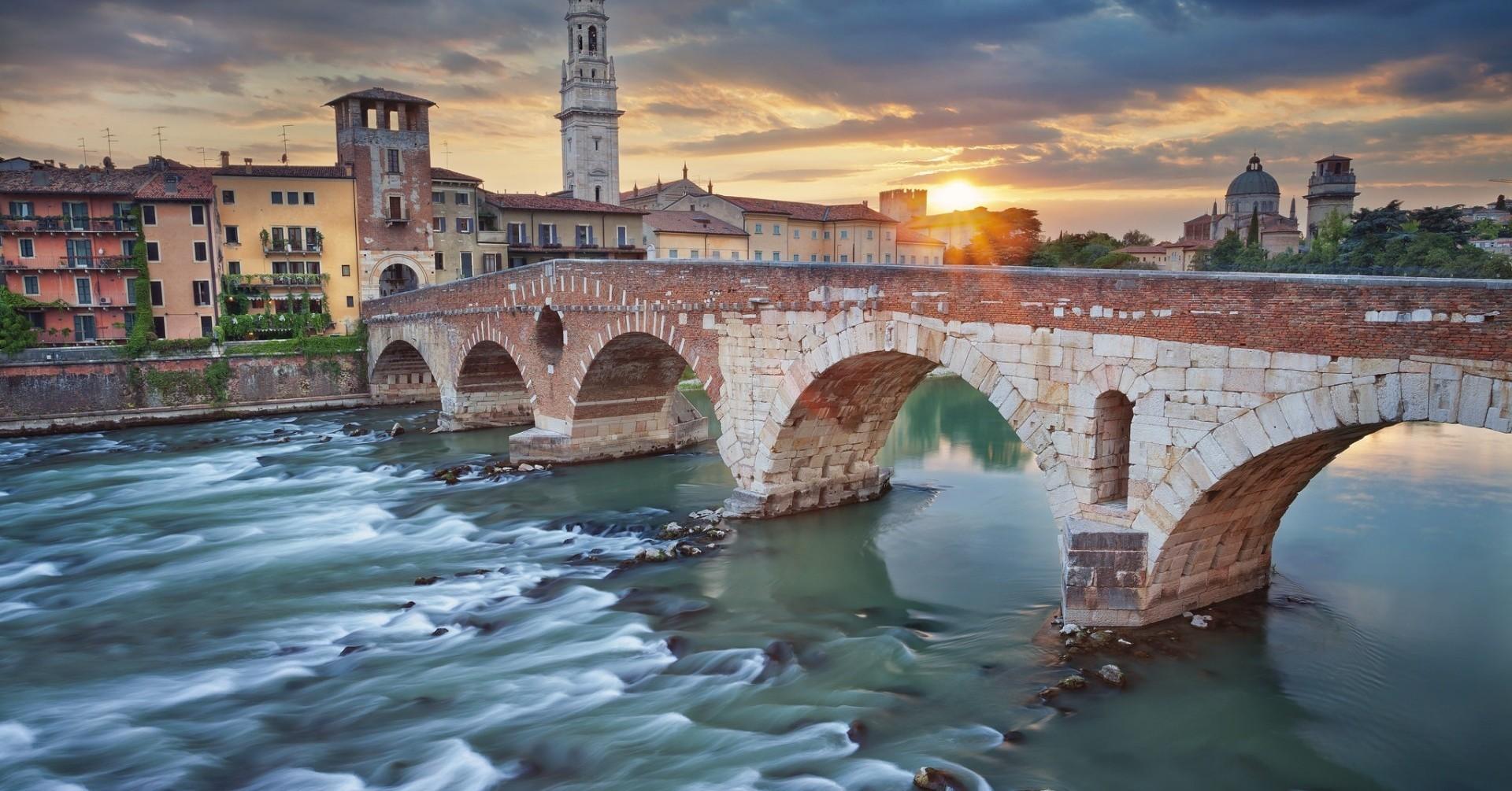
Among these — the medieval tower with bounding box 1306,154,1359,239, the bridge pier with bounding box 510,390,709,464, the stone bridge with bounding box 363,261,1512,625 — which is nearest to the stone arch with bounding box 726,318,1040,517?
the stone bridge with bounding box 363,261,1512,625

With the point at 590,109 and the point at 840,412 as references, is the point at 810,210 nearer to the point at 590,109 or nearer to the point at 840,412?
the point at 590,109

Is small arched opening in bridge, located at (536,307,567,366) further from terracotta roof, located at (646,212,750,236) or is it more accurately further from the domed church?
the domed church

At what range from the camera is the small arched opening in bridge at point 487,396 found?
2712 centimetres

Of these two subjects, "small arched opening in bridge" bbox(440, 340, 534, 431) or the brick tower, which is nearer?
"small arched opening in bridge" bbox(440, 340, 534, 431)

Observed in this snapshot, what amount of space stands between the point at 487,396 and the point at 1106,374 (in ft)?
68.8

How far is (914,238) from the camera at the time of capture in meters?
57.8

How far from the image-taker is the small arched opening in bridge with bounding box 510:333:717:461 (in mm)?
21219

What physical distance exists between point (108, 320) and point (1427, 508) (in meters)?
39.0

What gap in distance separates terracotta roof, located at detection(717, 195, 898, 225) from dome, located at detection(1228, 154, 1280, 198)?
1582 inches

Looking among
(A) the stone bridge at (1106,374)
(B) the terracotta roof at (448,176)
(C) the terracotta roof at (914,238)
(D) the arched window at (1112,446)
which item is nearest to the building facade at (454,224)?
(B) the terracotta roof at (448,176)

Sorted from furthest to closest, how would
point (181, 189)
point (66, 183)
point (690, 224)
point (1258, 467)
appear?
point (690, 224), point (181, 189), point (66, 183), point (1258, 467)

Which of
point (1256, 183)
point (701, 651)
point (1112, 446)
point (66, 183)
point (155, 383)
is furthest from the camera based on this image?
point (1256, 183)

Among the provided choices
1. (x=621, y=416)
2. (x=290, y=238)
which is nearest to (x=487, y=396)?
(x=621, y=416)

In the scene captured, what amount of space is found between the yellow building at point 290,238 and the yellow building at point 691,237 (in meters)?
13.5
